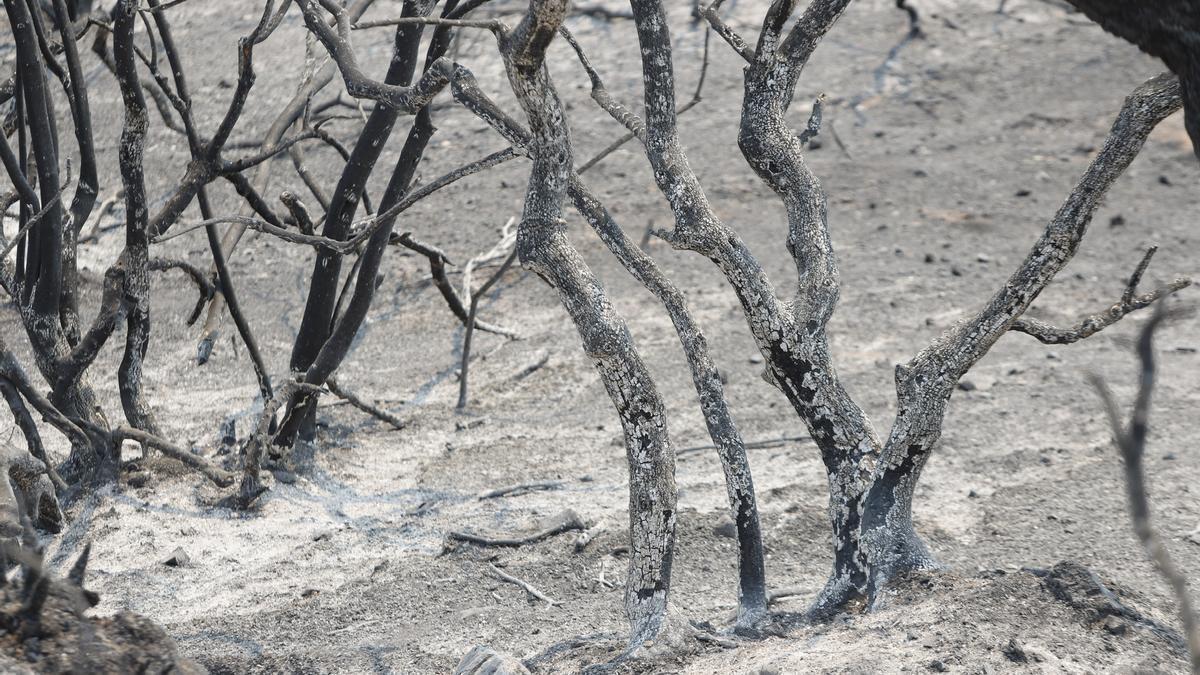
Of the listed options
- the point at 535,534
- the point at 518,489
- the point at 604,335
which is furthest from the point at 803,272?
the point at 518,489

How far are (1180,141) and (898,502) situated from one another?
5.96 meters

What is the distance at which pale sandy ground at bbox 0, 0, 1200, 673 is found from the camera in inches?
131

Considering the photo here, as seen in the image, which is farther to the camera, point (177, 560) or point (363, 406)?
point (363, 406)

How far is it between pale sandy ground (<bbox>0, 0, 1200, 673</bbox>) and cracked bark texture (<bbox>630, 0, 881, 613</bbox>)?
34 cm

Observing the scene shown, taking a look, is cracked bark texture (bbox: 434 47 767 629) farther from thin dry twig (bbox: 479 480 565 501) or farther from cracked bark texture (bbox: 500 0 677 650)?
thin dry twig (bbox: 479 480 565 501)

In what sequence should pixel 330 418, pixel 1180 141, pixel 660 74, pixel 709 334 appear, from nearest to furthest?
1. pixel 660 74
2. pixel 330 418
3. pixel 709 334
4. pixel 1180 141

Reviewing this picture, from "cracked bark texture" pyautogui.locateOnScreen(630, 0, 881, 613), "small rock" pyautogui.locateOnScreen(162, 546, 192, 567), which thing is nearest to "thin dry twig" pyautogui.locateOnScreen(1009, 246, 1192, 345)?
"cracked bark texture" pyautogui.locateOnScreen(630, 0, 881, 613)

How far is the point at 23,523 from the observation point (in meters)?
2.56

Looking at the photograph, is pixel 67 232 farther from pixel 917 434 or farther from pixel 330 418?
pixel 917 434

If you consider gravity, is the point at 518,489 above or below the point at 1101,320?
below

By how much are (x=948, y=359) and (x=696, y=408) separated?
2316 mm

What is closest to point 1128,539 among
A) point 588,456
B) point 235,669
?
point 588,456

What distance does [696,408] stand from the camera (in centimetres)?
511

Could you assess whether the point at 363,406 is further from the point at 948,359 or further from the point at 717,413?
the point at 948,359
